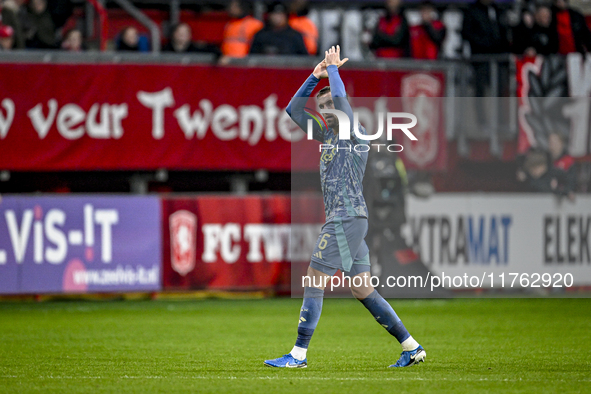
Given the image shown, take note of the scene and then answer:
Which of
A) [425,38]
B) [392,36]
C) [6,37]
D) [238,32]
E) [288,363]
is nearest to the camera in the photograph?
[288,363]

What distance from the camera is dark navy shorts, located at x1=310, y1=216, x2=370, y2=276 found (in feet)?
23.1

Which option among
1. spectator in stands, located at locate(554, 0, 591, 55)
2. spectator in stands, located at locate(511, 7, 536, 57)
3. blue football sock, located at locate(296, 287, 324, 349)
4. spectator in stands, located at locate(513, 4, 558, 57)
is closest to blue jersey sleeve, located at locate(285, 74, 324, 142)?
blue football sock, located at locate(296, 287, 324, 349)

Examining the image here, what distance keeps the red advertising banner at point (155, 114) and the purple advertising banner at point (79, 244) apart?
2.52 ft

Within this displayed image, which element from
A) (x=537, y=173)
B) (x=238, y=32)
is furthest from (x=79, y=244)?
(x=537, y=173)

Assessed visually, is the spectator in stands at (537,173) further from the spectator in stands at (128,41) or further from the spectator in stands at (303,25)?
the spectator in stands at (128,41)

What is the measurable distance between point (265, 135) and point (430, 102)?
9.03 feet

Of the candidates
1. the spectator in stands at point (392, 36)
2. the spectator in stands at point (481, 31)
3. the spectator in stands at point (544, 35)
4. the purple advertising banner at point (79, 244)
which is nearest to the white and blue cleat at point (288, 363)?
the purple advertising banner at point (79, 244)

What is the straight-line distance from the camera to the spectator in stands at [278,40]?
50.6 ft

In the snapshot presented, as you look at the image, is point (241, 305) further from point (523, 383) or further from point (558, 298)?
point (523, 383)

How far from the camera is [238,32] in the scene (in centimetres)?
1584

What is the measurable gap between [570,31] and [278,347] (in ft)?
32.4

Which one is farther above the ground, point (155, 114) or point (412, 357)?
point (155, 114)

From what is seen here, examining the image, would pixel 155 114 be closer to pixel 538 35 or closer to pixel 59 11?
pixel 59 11

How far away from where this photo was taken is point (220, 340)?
957 cm
